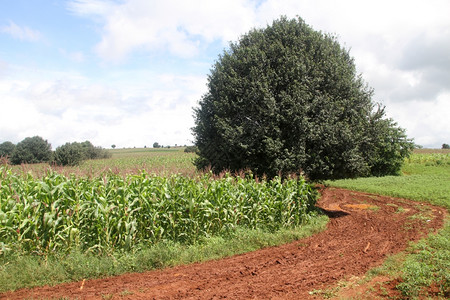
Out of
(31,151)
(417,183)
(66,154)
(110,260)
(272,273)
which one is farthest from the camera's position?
(31,151)

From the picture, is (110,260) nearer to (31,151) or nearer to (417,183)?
(417,183)

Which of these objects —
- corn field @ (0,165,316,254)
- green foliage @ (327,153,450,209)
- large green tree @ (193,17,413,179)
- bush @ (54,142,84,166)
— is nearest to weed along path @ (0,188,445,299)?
corn field @ (0,165,316,254)

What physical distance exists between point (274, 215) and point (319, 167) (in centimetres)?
324

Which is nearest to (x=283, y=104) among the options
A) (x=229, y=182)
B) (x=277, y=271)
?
(x=229, y=182)

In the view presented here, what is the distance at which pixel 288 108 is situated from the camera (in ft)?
38.6

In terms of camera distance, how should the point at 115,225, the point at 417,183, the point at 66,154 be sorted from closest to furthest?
the point at 115,225, the point at 417,183, the point at 66,154

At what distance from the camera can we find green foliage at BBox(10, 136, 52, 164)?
4344 centimetres

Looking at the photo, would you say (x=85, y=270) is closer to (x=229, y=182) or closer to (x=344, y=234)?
(x=229, y=182)

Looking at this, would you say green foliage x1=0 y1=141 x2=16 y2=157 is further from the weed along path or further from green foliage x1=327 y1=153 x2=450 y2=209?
the weed along path

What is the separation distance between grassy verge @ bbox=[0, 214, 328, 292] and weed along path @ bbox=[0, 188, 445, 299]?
10.2 inches

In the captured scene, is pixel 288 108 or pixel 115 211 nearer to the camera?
pixel 115 211

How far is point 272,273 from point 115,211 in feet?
13.0

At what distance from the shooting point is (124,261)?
6.93 m

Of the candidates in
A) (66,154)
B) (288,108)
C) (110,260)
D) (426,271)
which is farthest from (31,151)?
(426,271)
